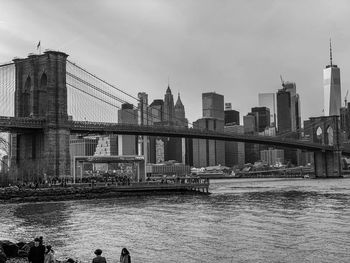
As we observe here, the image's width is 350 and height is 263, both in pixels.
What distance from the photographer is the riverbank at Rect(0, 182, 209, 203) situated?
198ft

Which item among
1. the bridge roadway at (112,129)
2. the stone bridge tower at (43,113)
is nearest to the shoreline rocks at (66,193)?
the stone bridge tower at (43,113)

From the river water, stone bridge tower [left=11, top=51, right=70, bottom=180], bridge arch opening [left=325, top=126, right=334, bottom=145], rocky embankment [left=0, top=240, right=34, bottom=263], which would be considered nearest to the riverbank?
the river water

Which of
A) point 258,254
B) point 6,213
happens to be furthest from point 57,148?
point 258,254

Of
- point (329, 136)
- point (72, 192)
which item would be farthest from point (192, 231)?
point (329, 136)

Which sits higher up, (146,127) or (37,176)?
(146,127)

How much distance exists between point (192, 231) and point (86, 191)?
36.2 m

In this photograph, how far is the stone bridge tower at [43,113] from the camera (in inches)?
3250

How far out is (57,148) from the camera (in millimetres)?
82688

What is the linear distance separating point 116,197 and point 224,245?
133ft

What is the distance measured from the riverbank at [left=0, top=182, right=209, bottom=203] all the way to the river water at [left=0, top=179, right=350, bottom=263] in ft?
33.1

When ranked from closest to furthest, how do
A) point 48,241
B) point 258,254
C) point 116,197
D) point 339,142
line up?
point 258,254, point 48,241, point 116,197, point 339,142

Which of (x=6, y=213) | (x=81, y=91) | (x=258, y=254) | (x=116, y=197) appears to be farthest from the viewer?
(x=81, y=91)

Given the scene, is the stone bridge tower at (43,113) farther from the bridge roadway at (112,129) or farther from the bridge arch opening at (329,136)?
the bridge arch opening at (329,136)

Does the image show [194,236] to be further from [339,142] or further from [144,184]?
[339,142]
